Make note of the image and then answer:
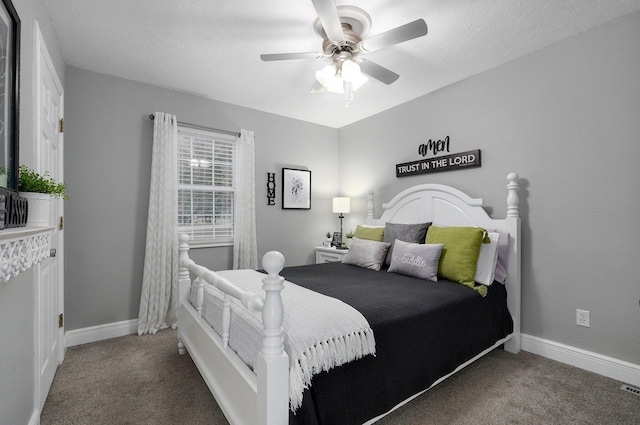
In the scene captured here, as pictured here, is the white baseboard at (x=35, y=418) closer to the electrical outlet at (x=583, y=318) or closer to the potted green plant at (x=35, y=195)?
the potted green plant at (x=35, y=195)

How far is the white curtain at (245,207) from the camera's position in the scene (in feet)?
11.6

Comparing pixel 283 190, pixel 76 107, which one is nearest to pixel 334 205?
pixel 283 190

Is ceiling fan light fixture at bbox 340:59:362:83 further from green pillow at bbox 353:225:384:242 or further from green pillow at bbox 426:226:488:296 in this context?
green pillow at bbox 353:225:384:242

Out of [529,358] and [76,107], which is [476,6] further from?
[76,107]

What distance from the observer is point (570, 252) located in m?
2.32

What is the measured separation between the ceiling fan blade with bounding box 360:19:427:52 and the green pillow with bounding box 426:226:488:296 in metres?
1.49

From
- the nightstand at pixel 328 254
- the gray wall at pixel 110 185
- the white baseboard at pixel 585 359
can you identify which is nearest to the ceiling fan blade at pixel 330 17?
the gray wall at pixel 110 185

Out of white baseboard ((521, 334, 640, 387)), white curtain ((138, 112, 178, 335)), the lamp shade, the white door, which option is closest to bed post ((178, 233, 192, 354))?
white curtain ((138, 112, 178, 335))

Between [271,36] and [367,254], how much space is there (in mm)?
1979

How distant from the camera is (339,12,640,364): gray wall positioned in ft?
6.79

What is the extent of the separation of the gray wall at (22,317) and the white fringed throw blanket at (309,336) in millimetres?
883

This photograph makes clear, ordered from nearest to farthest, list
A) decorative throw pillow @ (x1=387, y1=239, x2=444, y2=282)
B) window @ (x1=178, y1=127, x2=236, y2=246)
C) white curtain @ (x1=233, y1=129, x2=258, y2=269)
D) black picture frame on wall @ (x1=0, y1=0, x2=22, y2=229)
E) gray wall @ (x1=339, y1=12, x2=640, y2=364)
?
black picture frame on wall @ (x1=0, y1=0, x2=22, y2=229)
gray wall @ (x1=339, y1=12, x2=640, y2=364)
decorative throw pillow @ (x1=387, y1=239, x2=444, y2=282)
window @ (x1=178, y1=127, x2=236, y2=246)
white curtain @ (x1=233, y1=129, x2=258, y2=269)

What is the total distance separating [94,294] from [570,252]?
3992mm

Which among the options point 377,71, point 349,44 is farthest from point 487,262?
point 349,44
